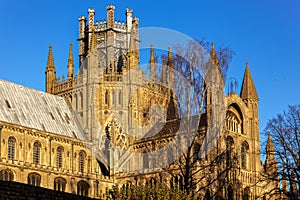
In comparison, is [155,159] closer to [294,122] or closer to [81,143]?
[81,143]

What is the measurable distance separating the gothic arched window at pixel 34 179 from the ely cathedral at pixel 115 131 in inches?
4.4

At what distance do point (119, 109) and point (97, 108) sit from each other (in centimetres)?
249

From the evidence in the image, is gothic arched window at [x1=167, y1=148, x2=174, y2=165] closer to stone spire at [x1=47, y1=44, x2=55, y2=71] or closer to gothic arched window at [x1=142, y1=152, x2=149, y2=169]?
gothic arched window at [x1=142, y1=152, x2=149, y2=169]

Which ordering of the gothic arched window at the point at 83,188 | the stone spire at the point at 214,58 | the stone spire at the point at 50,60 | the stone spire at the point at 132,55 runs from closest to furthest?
the stone spire at the point at 214,58 → the gothic arched window at the point at 83,188 → the stone spire at the point at 132,55 → the stone spire at the point at 50,60

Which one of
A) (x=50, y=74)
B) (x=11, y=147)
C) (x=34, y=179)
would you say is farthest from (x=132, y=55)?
(x=34, y=179)

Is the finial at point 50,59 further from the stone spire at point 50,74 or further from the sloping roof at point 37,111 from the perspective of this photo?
the sloping roof at point 37,111

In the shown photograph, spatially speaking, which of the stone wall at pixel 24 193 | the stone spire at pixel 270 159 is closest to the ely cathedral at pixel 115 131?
the stone spire at pixel 270 159

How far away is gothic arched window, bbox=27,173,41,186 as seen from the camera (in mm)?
70375

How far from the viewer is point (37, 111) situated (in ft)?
254

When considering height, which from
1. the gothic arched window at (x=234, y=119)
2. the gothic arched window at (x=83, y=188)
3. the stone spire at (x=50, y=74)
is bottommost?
the gothic arched window at (x=83, y=188)


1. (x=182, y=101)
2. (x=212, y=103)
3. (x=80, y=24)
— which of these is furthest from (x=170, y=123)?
(x=80, y=24)

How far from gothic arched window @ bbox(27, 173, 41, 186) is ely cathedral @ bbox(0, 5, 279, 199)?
111mm

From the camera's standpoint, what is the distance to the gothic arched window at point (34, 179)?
70.4m

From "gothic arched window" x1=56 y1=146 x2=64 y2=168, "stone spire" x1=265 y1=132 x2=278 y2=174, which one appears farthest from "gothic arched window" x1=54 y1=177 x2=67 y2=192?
"stone spire" x1=265 y1=132 x2=278 y2=174
